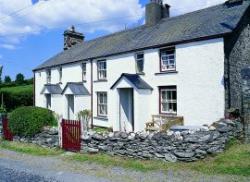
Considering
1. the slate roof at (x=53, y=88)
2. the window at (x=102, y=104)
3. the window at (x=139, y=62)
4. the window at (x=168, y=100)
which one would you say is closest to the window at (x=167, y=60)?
the window at (x=168, y=100)

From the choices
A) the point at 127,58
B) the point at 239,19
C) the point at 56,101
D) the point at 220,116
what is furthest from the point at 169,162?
the point at 56,101

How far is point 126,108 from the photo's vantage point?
2052 cm

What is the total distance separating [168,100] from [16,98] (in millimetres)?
24378

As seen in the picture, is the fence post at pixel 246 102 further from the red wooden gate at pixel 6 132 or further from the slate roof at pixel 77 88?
the slate roof at pixel 77 88

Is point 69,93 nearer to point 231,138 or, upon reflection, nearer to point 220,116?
point 220,116

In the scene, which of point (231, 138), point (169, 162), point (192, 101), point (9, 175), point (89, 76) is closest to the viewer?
point (9, 175)

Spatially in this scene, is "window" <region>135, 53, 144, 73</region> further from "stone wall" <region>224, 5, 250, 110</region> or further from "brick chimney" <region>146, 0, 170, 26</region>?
"stone wall" <region>224, 5, 250, 110</region>

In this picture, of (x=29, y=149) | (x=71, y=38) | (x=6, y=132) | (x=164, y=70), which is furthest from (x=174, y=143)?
(x=71, y=38)

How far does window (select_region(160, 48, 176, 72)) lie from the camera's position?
1814cm

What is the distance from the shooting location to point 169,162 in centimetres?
1164

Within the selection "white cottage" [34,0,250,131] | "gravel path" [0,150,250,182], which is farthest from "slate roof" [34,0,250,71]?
"gravel path" [0,150,250,182]

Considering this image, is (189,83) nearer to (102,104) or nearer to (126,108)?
(126,108)

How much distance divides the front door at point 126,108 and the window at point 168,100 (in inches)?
93.5

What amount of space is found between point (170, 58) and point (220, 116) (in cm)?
463
